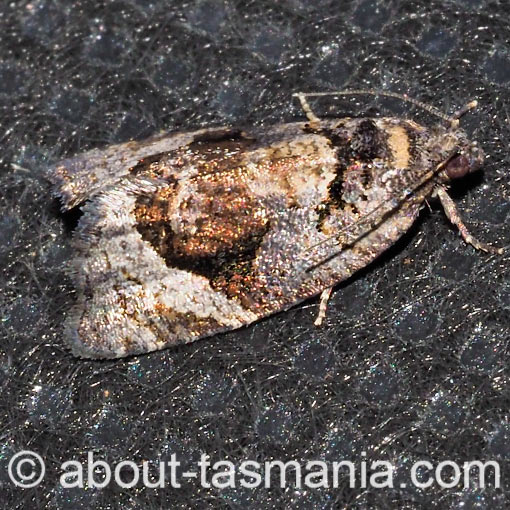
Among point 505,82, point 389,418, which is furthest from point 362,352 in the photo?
point 505,82

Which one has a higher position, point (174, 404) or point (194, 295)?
point (194, 295)

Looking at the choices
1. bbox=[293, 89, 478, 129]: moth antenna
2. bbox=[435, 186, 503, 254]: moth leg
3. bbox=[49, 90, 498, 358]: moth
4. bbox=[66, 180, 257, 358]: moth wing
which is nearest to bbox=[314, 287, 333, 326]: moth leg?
bbox=[49, 90, 498, 358]: moth

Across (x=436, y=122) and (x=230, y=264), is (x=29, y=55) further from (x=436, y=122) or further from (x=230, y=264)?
(x=436, y=122)

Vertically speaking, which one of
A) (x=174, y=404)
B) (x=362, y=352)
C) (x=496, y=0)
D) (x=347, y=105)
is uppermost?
(x=496, y=0)

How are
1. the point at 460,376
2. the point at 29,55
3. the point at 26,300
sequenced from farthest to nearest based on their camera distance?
the point at 29,55, the point at 26,300, the point at 460,376

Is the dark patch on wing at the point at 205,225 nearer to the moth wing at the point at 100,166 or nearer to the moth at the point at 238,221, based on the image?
the moth at the point at 238,221

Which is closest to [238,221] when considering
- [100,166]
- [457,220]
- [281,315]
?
[281,315]

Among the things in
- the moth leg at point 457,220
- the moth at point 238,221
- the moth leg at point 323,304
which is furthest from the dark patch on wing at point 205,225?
the moth leg at point 457,220
